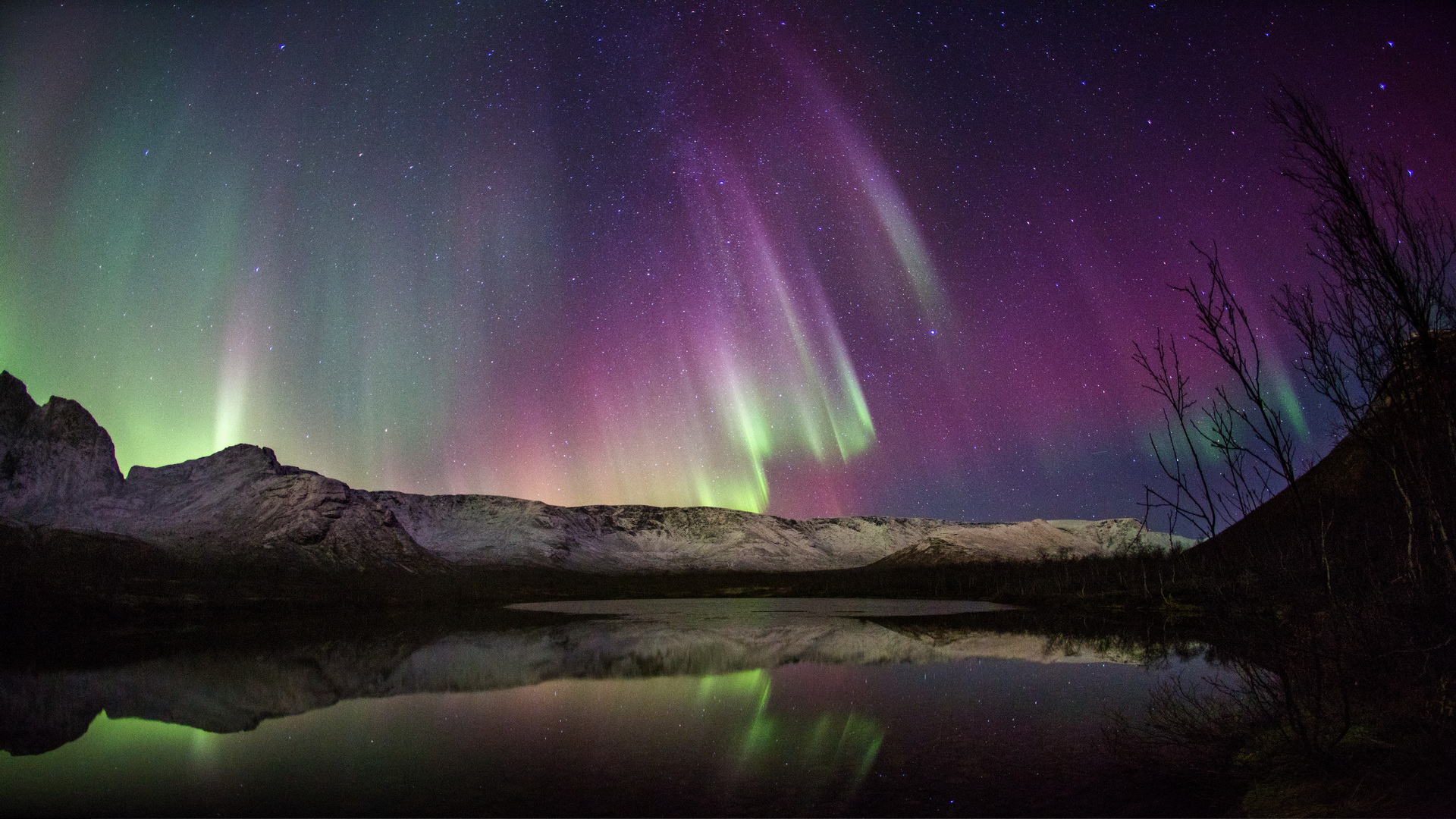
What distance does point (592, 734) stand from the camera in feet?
58.6

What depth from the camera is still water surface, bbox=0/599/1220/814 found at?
40.9 ft

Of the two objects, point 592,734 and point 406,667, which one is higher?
point 406,667

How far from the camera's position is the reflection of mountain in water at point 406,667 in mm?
22438

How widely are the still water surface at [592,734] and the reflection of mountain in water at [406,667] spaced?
228mm

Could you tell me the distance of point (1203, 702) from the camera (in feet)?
61.9

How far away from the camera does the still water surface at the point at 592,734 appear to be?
40.9 feet

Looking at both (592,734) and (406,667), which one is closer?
(592,734)

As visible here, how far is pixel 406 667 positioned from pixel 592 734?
64.2ft

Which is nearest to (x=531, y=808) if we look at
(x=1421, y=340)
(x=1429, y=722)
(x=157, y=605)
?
(x=1429, y=722)

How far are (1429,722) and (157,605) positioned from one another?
97.4 metres

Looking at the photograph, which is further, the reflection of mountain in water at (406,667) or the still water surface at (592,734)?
the reflection of mountain in water at (406,667)

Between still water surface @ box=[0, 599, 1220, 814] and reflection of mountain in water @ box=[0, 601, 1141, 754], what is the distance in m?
0.23

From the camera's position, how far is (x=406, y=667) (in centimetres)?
3362

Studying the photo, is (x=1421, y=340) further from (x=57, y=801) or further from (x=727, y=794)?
(x=57, y=801)
